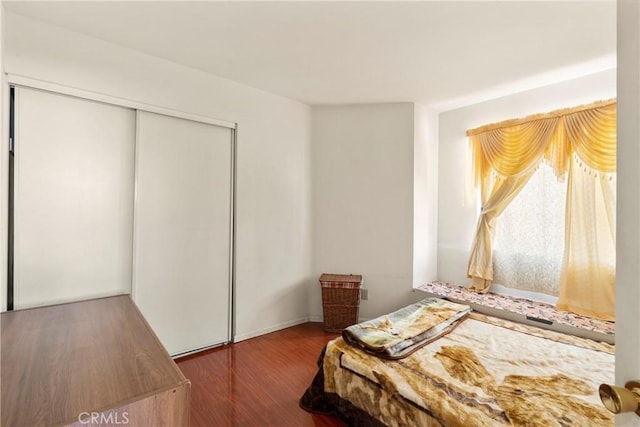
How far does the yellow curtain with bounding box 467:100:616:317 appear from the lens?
243 cm

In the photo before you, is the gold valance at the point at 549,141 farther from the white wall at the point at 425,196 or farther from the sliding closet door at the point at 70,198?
the sliding closet door at the point at 70,198

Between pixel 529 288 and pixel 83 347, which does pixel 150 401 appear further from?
pixel 529 288

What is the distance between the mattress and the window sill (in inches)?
5.1

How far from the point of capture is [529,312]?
2604 mm

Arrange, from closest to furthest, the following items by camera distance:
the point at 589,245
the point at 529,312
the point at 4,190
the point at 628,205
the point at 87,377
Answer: the point at 628,205, the point at 87,377, the point at 4,190, the point at 589,245, the point at 529,312

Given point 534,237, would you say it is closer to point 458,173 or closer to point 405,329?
point 458,173

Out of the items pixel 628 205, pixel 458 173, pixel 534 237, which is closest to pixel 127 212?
pixel 628 205

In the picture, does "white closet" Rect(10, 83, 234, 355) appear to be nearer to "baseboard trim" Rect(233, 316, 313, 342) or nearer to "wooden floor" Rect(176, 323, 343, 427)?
"baseboard trim" Rect(233, 316, 313, 342)

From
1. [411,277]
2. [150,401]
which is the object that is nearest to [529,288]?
[411,277]

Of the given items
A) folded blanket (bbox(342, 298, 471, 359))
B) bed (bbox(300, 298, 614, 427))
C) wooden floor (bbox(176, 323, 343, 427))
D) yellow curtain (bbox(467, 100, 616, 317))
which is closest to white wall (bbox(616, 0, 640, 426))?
bed (bbox(300, 298, 614, 427))

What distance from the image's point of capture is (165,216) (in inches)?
97.2

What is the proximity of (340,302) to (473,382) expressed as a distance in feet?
5.34

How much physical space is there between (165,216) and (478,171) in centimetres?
315

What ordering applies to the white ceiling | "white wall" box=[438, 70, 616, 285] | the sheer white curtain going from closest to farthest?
1. the white ceiling
2. the sheer white curtain
3. "white wall" box=[438, 70, 616, 285]
